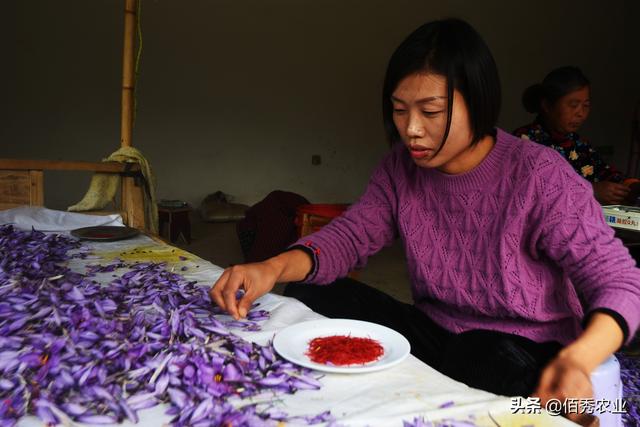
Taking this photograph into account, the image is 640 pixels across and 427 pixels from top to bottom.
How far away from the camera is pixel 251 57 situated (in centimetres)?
677

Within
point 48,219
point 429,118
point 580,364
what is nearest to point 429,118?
point 429,118

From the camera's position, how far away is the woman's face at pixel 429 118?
1307 millimetres

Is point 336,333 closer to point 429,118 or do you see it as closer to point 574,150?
point 429,118

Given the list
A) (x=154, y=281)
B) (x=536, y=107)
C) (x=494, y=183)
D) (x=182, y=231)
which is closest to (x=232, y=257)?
(x=182, y=231)

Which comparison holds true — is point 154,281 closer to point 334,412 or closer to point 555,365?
point 334,412

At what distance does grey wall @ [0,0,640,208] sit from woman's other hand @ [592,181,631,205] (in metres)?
4.87

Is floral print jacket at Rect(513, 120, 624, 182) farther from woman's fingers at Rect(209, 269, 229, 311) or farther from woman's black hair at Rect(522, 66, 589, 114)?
woman's fingers at Rect(209, 269, 229, 311)

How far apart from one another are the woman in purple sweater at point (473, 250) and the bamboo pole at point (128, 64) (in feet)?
5.82

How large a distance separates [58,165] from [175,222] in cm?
282

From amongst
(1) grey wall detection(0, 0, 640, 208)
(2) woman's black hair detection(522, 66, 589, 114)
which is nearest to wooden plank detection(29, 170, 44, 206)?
(2) woman's black hair detection(522, 66, 589, 114)

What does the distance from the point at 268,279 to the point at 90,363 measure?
522 millimetres

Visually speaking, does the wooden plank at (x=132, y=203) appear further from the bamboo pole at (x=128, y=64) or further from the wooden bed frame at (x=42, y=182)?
the bamboo pole at (x=128, y=64)

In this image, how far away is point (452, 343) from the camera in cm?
128

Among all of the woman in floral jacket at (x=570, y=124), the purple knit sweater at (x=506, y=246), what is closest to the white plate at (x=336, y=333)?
the purple knit sweater at (x=506, y=246)
